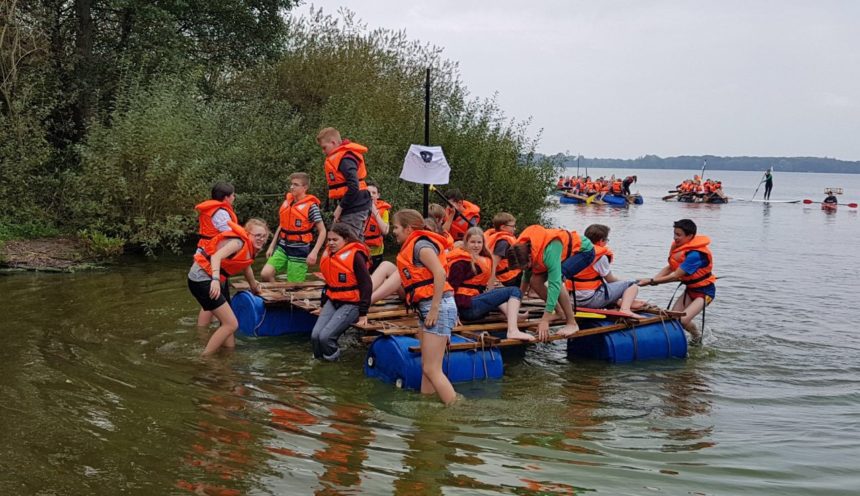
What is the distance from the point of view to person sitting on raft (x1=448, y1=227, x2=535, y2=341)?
27.5ft

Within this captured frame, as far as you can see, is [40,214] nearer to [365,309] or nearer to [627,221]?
[365,309]

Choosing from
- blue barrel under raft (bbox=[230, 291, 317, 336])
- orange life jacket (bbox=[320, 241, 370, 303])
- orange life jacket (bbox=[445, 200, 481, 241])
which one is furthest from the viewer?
orange life jacket (bbox=[445, 200, 481, 241])

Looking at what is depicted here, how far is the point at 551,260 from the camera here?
8203 millimetres

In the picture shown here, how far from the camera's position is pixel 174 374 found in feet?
25.3

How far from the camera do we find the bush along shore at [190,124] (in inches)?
603

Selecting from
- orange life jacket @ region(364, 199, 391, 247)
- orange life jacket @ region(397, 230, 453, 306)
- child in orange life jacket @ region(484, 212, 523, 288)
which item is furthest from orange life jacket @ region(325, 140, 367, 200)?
orange life jacket @ region(397, 230, 453, 306)

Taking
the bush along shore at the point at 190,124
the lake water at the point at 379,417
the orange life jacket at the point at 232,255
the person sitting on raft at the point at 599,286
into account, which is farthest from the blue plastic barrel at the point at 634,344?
the bush along shore at the point at 190,124

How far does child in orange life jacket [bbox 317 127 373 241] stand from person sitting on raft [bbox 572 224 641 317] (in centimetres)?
269

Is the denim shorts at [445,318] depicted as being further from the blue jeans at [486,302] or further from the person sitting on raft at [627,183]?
the person sitting on raft at [627,183]

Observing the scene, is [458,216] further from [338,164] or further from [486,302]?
[486,302]

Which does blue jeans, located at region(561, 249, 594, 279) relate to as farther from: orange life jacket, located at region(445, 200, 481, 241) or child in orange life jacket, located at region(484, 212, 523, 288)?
orange life jacket, located at region(445, 200, 481, 241)

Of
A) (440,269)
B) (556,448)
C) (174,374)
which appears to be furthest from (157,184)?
(556,448)

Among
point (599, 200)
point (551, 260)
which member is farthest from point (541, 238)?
point (599, 200)

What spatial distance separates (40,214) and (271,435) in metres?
12.1
